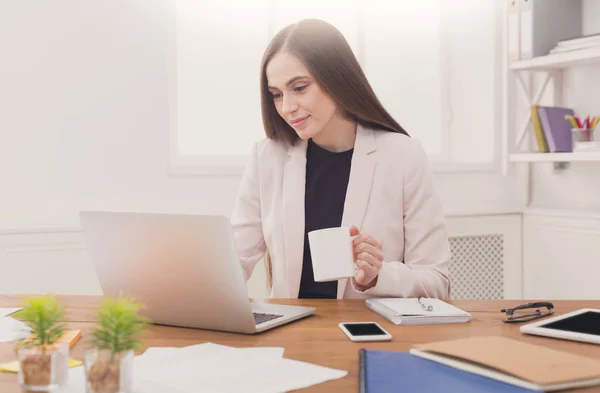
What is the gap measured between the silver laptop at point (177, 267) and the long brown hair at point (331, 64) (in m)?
0.69

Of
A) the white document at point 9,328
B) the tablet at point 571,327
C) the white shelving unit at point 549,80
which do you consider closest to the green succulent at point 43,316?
the white document at point 9,328

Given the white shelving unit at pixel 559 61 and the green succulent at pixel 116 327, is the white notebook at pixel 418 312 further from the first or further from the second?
the white shelving unit at pixel 559 61

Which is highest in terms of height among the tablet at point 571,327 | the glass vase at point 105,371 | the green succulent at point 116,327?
the green succulent at point 116,327

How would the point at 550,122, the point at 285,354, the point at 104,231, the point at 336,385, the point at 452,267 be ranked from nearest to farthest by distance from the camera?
the point at 336,385, the point at 285,354, the point at 104,231, the point at 550,122, the point at 452,267

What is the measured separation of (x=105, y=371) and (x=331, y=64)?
1158 millimetres

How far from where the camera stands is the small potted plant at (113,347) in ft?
2.44

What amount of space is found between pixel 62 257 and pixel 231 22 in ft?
3.88

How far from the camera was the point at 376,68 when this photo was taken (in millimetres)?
3236

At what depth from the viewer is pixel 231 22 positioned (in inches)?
117

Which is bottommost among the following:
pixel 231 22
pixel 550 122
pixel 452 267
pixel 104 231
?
pixel 452 267

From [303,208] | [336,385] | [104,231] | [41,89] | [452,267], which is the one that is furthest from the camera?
[452,267]

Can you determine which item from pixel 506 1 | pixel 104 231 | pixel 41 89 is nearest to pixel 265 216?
pixel 104 231

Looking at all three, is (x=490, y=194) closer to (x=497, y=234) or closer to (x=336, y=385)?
(x=497, y=234)

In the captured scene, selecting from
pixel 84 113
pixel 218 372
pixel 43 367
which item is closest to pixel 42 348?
pixel 43 367
